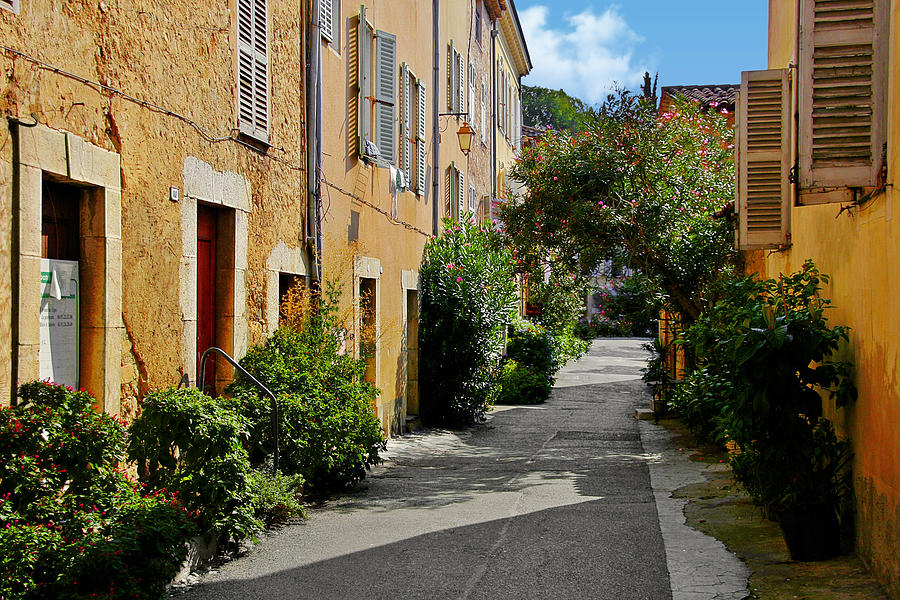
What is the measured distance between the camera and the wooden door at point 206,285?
7566 millimetres

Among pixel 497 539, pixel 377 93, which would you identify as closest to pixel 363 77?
pixel 377 93

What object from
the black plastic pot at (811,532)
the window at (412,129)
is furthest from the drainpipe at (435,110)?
the black plastic pot at (811,532)

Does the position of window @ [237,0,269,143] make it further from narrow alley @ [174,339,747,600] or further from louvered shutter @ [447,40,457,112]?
louvered shutter @ [447,40,457,112]

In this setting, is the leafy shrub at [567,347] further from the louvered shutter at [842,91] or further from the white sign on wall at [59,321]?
the white sign on wall at [59,321]

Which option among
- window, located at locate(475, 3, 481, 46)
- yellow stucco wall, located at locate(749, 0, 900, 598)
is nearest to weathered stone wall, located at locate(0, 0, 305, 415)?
yellow stucco wall, located at locate(749, 0, 900, 598)

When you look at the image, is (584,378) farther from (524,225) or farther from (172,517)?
(172,517)

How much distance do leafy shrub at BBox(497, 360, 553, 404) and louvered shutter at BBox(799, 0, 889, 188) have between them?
1453 cm

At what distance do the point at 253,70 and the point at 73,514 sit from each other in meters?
4.70

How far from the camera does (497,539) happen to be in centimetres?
680

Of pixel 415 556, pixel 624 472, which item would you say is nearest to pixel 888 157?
pixel 415 556

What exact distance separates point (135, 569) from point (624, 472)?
6.69m

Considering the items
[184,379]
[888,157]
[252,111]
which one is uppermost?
[252,111]

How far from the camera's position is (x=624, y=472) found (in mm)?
10312

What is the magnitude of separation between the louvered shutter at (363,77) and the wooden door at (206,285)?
153 inches
